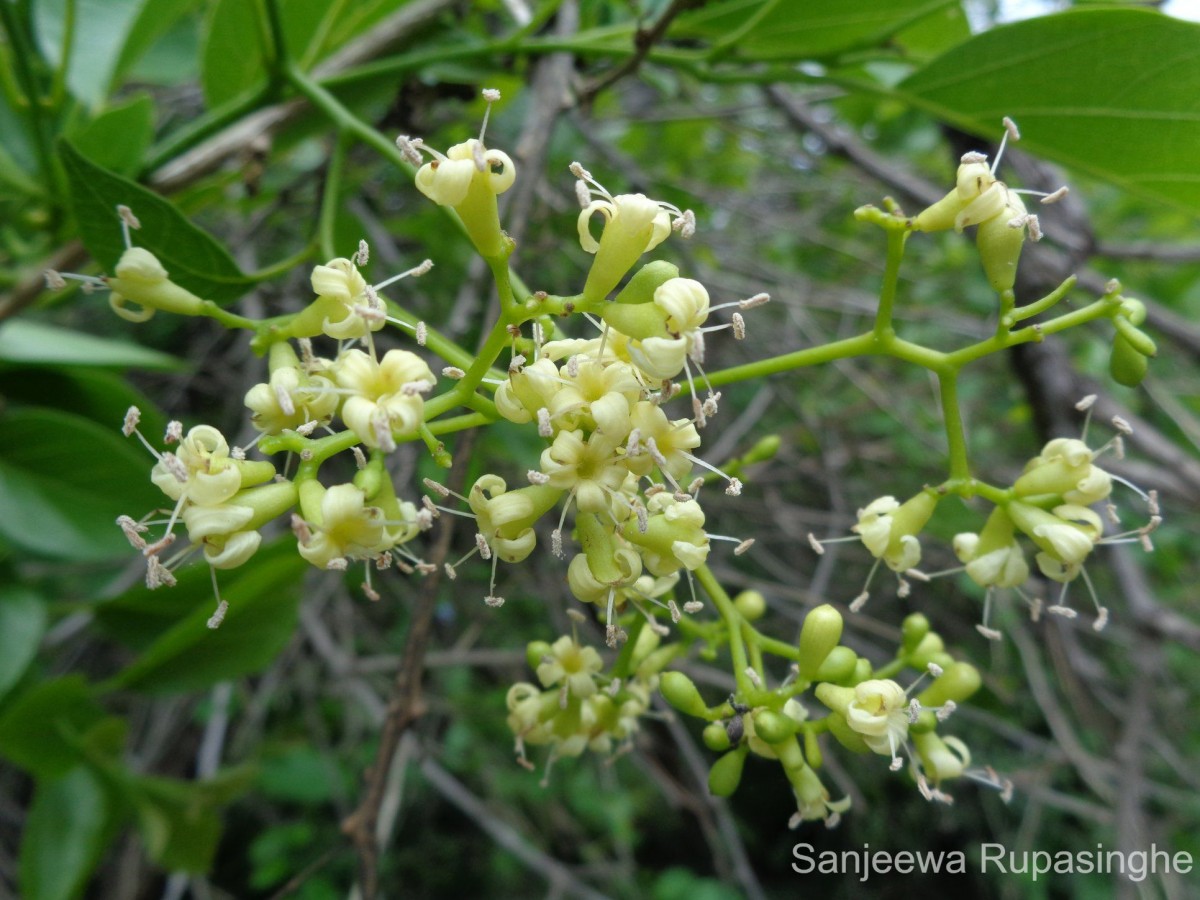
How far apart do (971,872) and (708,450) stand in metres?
2.13

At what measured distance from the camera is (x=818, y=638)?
0.88 meters

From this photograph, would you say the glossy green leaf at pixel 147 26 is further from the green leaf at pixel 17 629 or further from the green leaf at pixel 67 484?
the green leaf at pixel 17 629

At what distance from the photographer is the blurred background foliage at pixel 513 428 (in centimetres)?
139

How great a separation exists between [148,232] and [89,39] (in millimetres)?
985

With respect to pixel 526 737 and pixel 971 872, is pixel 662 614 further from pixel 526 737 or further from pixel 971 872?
pixel 971 872

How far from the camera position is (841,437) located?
3.13 m

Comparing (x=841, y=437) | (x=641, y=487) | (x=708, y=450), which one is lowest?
(x=841, y=437)

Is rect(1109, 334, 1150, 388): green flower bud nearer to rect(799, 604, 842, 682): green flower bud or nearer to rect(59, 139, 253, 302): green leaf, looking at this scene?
rect(799, 604, 842, 682): green flower bud

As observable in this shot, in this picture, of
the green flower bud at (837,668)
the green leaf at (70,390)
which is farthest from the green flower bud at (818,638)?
the green leaf at (70,390)

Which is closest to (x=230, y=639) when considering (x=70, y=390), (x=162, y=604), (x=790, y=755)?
(x=162, y=604)

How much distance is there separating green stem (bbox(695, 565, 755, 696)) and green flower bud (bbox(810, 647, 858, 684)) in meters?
0.07

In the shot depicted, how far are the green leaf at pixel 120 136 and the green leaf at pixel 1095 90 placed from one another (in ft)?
3.85

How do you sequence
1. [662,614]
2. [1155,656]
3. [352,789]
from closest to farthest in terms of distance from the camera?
[662,614], [1155,656], [352,789]

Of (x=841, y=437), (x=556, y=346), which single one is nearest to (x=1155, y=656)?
(x=841, y=437)
